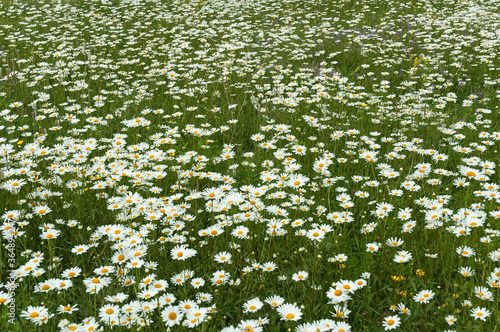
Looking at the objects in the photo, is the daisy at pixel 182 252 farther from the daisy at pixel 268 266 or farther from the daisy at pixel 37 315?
the daisy at pixel 37 315

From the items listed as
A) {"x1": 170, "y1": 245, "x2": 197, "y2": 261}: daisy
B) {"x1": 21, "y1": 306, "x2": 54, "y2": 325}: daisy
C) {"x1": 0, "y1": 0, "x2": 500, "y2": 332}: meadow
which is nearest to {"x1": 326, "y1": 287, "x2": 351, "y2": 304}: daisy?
{"x1": 0, "y1": 0, "x2": 500, "y2": 332}: meadow

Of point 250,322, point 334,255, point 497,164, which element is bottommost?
point 497,164

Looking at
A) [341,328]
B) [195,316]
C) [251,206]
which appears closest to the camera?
[341,328]

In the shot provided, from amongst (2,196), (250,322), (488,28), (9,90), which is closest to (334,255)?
(250,322)

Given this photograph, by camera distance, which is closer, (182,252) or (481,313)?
(481,313)

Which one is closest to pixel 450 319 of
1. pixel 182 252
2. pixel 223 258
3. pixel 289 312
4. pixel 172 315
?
pixel 289 312

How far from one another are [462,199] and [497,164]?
31.5 inches

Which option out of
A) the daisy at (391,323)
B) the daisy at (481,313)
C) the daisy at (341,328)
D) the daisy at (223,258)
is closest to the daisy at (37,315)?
the daisy at (223,258)

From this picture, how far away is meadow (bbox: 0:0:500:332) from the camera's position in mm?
2262

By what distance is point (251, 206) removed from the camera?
2941 millimetres

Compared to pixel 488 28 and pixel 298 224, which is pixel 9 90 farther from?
pixel 488 28

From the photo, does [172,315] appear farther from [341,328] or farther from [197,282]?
[341,328]

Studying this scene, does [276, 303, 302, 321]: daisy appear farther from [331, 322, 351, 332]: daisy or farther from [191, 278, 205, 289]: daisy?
[191, 278, 205, 289]: daisy

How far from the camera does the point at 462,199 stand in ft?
11.4
